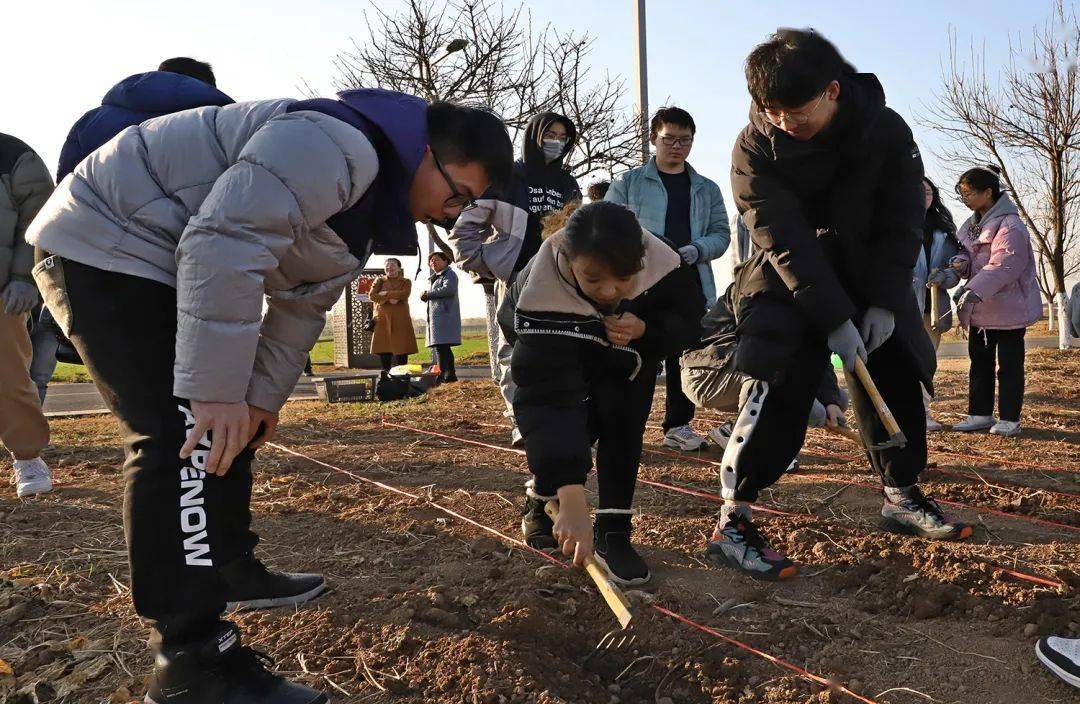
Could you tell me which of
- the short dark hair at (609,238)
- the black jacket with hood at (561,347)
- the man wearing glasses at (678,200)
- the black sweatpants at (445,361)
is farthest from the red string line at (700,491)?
the black sweatpants at (445,361)

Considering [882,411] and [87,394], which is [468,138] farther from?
[87,394]

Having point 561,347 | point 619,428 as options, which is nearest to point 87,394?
point 619,428

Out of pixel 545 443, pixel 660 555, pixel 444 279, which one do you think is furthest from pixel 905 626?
pixel 444 279

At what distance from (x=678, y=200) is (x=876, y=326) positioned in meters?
2.14

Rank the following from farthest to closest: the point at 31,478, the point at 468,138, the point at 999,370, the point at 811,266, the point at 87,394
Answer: the point at 87,394, the point at 999,370, the point at 31,478, the point at 811,266, the point at 468,138

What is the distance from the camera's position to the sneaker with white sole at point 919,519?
3.06m

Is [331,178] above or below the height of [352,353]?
above

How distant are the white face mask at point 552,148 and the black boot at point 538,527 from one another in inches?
92.6

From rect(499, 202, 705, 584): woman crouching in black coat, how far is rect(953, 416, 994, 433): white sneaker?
352 centimetres

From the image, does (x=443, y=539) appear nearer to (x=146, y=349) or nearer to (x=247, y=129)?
(x=146, y=349)

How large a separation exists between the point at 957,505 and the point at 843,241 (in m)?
1.41

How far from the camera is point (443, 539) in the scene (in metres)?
3.23

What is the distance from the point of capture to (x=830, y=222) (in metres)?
2.98

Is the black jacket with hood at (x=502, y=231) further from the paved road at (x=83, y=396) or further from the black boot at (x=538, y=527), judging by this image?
the paved road at (x=83, y=396)
